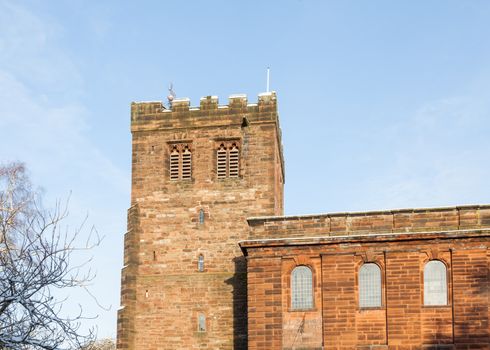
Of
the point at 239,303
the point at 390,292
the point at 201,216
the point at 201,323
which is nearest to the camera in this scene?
the point at 390,292

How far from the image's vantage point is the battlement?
37781 mm

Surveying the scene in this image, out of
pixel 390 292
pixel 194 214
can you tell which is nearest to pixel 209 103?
pixel 194 214

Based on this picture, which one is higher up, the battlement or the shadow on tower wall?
the battlement

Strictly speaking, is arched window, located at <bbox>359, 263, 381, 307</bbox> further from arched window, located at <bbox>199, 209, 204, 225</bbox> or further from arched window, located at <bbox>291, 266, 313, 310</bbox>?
arched window, located at <bbox>199, 209, 204, 225</bbox>

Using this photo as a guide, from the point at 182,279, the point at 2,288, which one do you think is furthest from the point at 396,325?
the point at 2,288

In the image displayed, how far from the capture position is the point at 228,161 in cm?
3762

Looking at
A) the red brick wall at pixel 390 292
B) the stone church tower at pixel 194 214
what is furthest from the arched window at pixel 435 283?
the stone church tower at pixel 194 214

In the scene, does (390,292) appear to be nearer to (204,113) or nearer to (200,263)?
(200,263)

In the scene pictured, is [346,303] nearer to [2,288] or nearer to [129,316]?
[129,316]

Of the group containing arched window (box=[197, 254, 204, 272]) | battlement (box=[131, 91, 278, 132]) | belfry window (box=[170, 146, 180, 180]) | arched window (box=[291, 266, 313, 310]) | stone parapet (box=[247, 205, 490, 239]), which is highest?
battlement (box=[131, 91, 278, 132])

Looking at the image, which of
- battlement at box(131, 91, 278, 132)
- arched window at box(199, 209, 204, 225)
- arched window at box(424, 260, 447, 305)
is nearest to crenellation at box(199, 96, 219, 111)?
battlement at box(131, 91, 278, 132)

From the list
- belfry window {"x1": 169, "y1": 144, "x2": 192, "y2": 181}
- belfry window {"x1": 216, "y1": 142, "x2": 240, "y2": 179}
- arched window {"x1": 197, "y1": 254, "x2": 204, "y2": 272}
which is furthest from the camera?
belfry window {"x1": 169, "y1": 144, "x2": 192, "y2": 181}

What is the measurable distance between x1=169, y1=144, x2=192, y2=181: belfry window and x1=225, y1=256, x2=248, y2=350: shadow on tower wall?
14.6 feet

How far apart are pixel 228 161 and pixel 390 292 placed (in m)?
9.96
